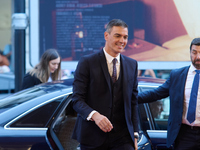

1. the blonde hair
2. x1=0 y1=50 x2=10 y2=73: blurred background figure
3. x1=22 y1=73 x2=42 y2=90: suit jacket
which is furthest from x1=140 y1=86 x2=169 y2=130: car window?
x1=0 y1=50 x2=10 y2=73: blurred background figure

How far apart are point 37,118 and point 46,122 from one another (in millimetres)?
92

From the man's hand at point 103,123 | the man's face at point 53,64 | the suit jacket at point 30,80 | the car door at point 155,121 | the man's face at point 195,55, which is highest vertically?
the man's face at point 195,55

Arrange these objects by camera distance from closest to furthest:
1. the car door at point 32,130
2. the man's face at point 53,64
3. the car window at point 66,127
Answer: the car door at point 32,130 < the car window at point 66,127 < the man's face at point 53,64

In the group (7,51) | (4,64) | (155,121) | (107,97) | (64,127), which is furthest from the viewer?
(7,51)

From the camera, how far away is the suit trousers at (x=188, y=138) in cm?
333

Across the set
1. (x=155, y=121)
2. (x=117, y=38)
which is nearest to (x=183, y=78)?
(x=155, y=121)

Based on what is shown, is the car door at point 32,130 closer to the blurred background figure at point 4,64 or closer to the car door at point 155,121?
the car door at point 155,121

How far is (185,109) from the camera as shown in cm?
342

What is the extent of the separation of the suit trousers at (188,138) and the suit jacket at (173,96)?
0.07 m

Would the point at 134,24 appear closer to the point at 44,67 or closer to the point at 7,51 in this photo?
the point at 44,67

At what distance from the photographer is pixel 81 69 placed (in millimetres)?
2906

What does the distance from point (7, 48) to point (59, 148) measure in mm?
8959

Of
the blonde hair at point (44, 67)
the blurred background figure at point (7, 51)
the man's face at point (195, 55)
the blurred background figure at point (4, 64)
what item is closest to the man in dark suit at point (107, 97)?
the man's face at point (195, 55)

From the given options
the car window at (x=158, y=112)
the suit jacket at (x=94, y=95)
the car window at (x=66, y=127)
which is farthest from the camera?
the car window at (x=158, y=112)
